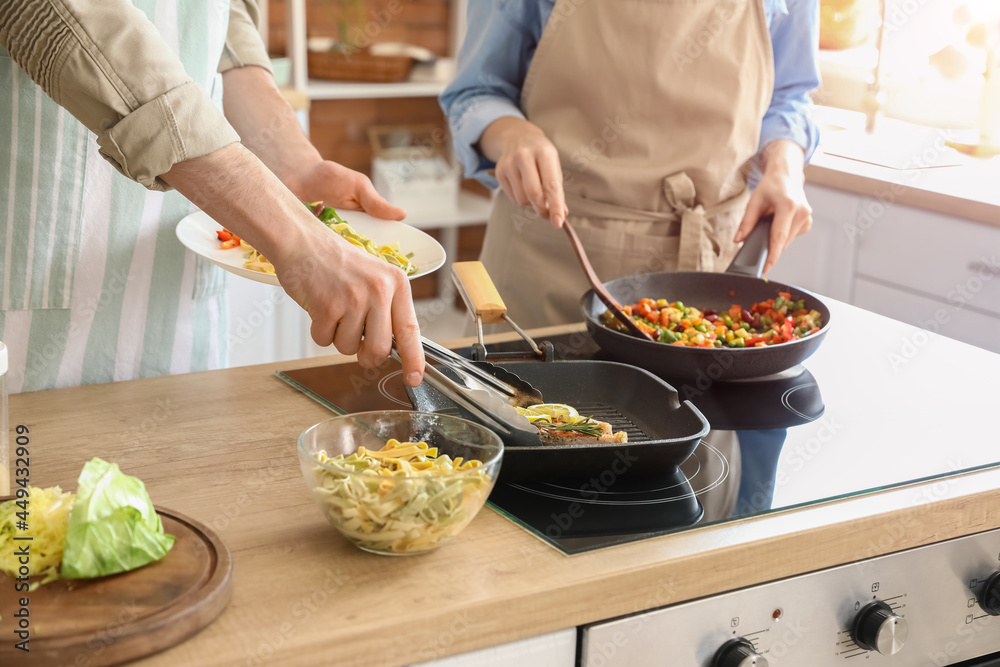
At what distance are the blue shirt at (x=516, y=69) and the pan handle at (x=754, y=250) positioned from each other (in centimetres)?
21

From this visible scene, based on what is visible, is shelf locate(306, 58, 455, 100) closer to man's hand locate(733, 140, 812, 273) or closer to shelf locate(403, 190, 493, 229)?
shelf locate(403, 190, 493, 229)

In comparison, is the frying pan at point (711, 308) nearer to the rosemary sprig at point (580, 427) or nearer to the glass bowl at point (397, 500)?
the rosemary sprig at point (580, 427)

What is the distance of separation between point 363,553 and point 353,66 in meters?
2.63

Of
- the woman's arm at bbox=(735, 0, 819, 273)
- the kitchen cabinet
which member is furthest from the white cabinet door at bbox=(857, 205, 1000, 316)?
the woman's arm at bbox=(735, 0, 819, 273)

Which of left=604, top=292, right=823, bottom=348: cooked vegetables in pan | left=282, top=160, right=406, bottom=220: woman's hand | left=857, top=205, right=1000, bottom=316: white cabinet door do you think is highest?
left=282, top=160, right=406, bottom=220: woman's hand

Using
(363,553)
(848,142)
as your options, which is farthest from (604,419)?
(848,142)

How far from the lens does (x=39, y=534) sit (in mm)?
665

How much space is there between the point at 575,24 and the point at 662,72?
0.16 m

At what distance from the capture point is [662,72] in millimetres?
1551

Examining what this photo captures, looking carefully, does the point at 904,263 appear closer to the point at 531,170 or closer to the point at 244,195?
the point at 531,170

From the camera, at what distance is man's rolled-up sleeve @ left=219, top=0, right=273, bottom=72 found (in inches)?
52.8

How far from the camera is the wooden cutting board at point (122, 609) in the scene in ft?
1.92

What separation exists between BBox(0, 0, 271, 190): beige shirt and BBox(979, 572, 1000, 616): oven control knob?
33.6 inches

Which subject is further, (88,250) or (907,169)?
(907,169)
